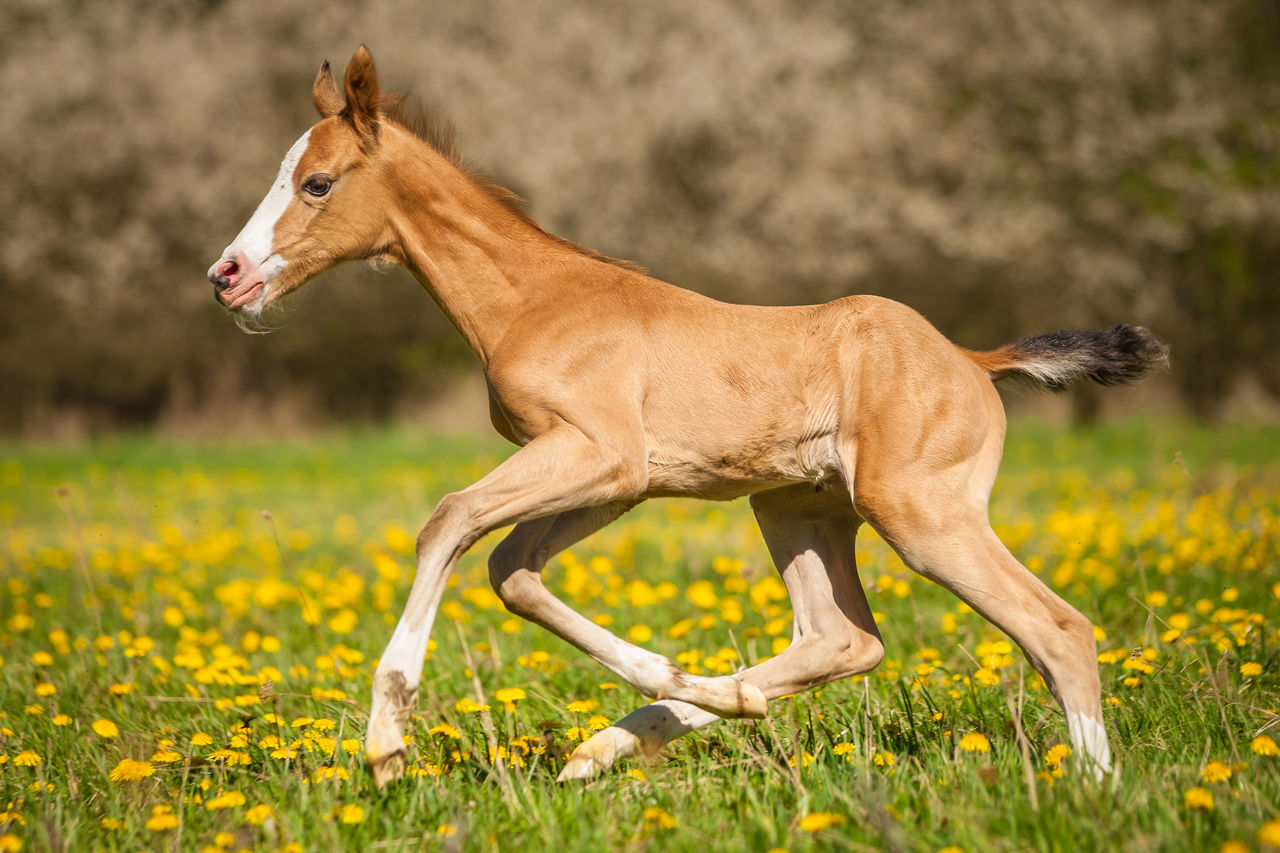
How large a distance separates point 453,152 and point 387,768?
225 centimetres

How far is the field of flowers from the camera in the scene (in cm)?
294

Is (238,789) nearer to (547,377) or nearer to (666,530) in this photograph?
(547,377)

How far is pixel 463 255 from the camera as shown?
4109 millimetres

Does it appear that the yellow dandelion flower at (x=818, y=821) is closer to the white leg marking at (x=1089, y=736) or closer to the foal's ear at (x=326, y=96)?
the white leg marking at (x=1089, y=736)

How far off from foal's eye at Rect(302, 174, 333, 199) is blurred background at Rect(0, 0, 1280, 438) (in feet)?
51.3

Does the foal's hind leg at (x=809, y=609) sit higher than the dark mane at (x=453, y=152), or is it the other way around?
the dark mane at (x=453, y=152)

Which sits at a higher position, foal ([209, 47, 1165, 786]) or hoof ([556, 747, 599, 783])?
foal ([209, 47, 1165, 786])

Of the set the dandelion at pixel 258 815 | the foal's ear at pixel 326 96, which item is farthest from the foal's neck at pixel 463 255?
the dandelion at pixel 258 815

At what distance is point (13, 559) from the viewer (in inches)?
323

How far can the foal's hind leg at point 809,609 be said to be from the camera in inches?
151

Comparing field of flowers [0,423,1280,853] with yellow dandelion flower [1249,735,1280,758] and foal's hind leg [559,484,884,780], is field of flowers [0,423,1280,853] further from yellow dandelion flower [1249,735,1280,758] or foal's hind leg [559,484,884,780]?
foal's hind leg [559,484,884,780]

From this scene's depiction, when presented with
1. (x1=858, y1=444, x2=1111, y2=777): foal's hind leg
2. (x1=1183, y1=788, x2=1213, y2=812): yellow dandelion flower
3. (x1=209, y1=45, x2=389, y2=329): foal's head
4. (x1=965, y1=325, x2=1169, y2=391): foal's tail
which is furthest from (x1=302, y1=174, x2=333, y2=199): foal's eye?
(x1=1183, y1=788, x2=1213, y2=812): yellow dandelion flower

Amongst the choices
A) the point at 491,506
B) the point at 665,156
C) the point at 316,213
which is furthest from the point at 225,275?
the point at 665,156

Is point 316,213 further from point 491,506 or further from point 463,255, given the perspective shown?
point 491,506
